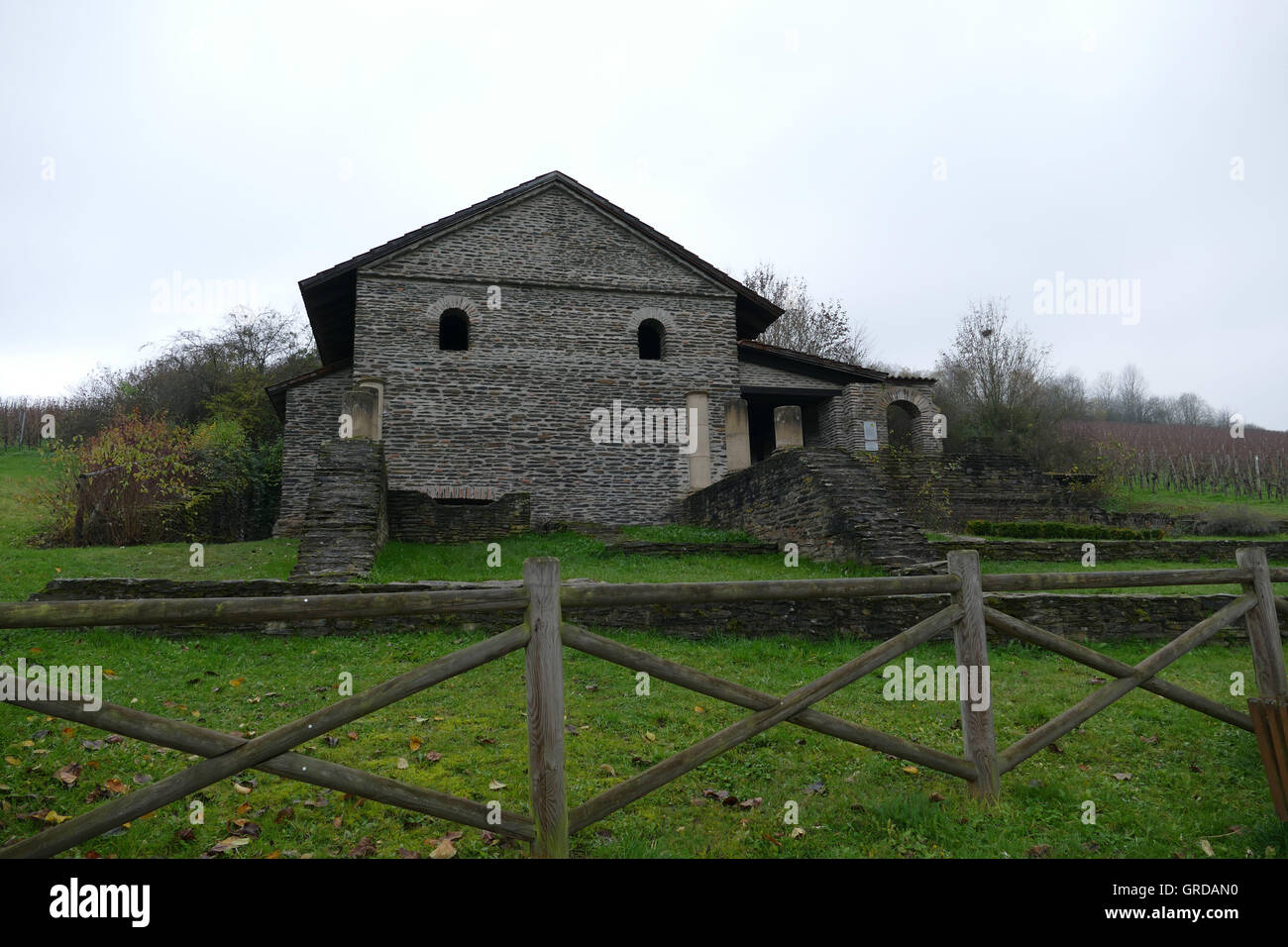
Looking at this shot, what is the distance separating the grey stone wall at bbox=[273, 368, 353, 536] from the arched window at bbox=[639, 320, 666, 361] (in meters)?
6.86

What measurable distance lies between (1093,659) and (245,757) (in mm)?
4048

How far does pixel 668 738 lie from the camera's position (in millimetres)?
5188

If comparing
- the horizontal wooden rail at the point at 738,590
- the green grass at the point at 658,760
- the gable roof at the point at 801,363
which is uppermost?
the gable roof at the point at 801,363

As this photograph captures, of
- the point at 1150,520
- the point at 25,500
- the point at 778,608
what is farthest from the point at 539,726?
the point at 1150,520

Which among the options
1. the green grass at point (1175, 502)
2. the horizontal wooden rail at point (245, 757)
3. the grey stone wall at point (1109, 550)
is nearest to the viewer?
the horizontal wooden rail at point (245, 757)

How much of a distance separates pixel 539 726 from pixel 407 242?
1574 cm

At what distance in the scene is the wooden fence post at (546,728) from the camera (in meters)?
3.20

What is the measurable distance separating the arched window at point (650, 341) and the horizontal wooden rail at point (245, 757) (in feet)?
52.2

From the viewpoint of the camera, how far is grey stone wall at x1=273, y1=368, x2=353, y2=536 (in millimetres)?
17797

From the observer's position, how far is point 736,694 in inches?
137

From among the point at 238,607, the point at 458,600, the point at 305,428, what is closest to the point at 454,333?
the point at 305,428

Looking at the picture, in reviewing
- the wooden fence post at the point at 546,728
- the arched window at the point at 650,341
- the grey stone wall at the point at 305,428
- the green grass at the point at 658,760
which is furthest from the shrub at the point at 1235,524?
the wooden fence post at the point at 546,728

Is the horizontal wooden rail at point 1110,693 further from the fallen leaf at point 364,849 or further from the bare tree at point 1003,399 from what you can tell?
the bare tree at point 1003,399

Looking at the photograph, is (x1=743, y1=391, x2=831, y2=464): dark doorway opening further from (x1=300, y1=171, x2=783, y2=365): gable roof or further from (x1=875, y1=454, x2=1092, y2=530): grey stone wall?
(x1=875, y1=454, x2=1092, y2=530): grey stone wall
